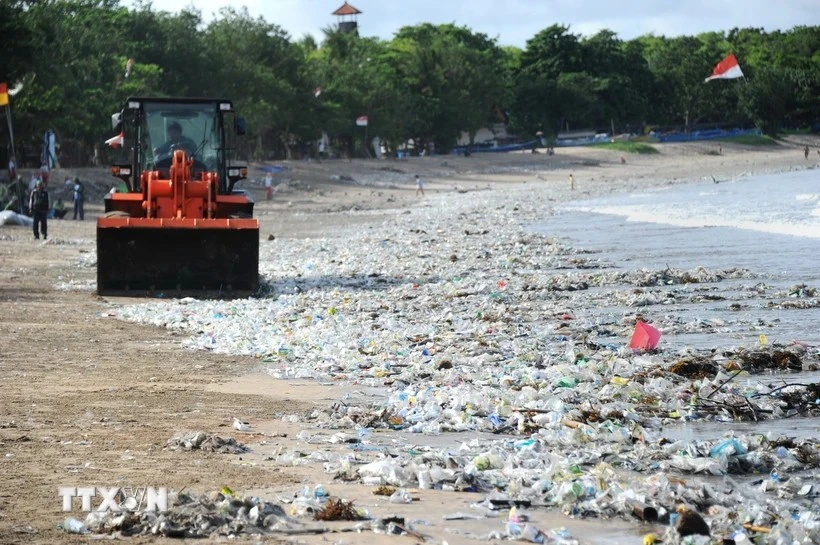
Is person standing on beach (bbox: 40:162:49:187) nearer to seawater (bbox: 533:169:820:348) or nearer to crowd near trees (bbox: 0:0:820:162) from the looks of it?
crowd near trees (bbox: 0:0:820:162)

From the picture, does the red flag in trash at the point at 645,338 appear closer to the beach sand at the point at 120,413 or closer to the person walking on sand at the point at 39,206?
the beach sand at the point at 120,413

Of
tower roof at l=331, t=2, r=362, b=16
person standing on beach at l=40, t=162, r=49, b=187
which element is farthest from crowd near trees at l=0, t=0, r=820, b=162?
tower roof at l=331, t=2, r=362, b=16

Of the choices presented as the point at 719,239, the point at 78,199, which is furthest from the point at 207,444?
the point at 78,199

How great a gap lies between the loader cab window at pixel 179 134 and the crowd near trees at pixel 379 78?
2071cm

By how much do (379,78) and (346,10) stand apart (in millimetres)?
50814

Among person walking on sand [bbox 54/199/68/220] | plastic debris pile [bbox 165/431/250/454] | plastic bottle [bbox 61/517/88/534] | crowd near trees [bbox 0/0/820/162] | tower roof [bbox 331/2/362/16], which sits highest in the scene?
tower roof [bbox 331/2/362/16]

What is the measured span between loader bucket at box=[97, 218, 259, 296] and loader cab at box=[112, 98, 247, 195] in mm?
1820

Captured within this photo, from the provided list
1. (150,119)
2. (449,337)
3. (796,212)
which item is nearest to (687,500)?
(449,337)

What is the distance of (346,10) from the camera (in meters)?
127

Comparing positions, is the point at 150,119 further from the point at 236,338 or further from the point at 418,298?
the point at 236,338

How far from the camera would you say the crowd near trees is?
44.4m

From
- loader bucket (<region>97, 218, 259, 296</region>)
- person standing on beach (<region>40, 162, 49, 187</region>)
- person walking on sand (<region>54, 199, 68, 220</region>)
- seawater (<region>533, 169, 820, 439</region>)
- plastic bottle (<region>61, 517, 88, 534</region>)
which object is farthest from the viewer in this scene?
person walking on sand (<region>54, 199, 68, 220</region>)

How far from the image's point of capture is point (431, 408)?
8500mm

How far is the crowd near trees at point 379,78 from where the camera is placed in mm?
44406
